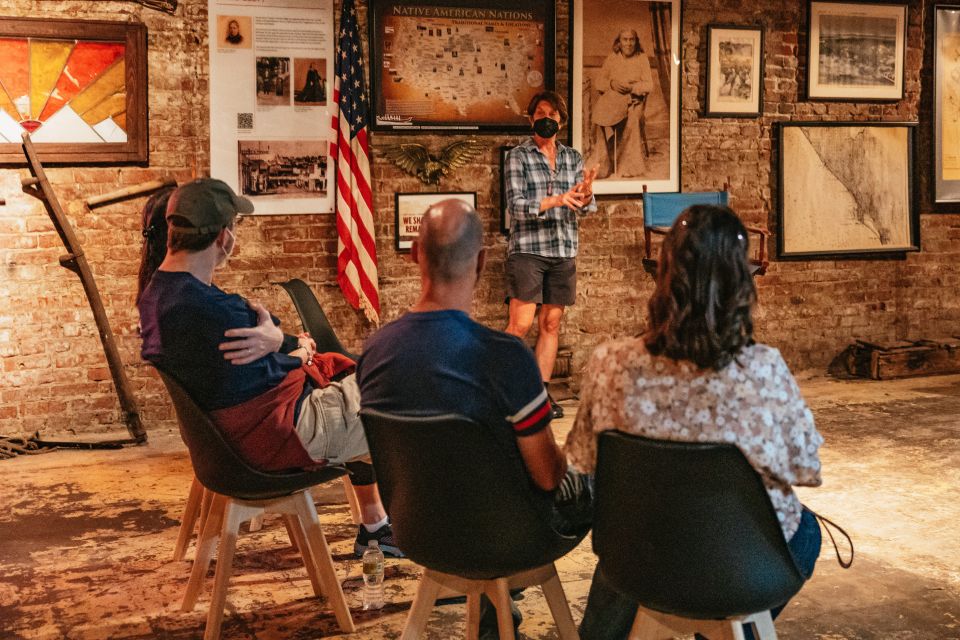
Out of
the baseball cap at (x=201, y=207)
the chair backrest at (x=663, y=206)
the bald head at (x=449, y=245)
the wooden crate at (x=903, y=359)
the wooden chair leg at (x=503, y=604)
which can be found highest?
the chair backrest at (x=663, y=206)

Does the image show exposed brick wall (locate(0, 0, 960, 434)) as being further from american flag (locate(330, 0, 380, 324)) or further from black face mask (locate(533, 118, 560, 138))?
black face mask (locate(533, 118, 560, 138))

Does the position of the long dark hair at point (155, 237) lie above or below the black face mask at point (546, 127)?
below

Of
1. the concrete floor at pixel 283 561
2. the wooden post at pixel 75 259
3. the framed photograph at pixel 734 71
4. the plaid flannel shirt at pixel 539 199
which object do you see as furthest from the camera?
the framed photograph at pixel 734 71

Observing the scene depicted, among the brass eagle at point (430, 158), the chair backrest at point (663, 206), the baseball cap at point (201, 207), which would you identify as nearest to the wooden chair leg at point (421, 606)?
the baseball cap at point (201, 207)

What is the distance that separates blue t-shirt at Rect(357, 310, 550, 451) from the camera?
2377mm

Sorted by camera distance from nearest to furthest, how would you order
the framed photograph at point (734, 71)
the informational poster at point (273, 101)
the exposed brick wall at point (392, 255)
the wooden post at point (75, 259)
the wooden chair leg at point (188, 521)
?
the wooden chair leg at point (188, 521) < the wooden post at point (75, 259) < the exposed brick wall at point (392, 255) < the informational poster at point (273, 101) < the framed photograph at point (734, 71)

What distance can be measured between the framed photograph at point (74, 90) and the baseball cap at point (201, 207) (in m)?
3.01

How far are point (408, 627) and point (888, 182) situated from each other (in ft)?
21.1

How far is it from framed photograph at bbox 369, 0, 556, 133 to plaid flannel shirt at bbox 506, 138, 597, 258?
0.52 meters

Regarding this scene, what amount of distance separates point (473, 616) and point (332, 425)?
882mm

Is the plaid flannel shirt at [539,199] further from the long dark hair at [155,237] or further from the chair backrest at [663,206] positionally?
the long dark hair at [155,237]

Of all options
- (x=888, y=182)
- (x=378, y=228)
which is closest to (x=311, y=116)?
(x=378, y=228)

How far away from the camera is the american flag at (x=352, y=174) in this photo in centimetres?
642

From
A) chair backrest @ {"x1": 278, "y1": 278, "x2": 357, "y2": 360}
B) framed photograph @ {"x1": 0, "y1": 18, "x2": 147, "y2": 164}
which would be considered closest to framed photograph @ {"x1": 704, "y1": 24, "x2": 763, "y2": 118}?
framed photograph @ {"x1": 0, "y1": 18, "x2": 147, "y2": 164}
